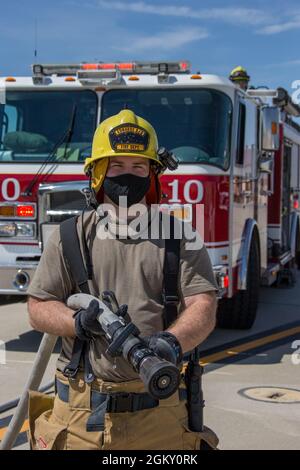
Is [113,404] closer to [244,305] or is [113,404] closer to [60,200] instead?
[60,200]

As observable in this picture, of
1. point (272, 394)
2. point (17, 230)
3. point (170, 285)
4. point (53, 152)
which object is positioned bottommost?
point (272, 394)

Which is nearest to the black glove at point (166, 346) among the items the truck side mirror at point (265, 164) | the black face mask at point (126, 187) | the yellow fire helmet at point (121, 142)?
the black face mask at point (126, 187)

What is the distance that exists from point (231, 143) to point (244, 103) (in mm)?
672

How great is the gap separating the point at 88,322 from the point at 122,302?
0.78 ft

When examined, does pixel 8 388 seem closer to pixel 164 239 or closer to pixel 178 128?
pixel 178 128

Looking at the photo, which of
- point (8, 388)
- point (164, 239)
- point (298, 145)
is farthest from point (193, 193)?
point (298, 145)

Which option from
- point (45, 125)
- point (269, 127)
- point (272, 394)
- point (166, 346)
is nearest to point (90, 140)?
point (45, 125)

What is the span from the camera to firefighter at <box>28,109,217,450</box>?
2391 millimetres

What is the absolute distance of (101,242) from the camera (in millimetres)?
2506

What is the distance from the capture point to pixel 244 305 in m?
7.47

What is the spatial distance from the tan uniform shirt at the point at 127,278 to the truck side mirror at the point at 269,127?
4.87 metres

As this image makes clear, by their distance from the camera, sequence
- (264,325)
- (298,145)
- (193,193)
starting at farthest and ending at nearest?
(298,145)
(264,325)
(193,193)

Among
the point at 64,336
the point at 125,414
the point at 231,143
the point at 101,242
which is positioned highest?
the point at 231,143

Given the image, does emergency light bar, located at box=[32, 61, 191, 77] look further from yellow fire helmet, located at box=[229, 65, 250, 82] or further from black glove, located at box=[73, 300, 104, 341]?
black glove, located at box=[73, 300, 104, 341]
